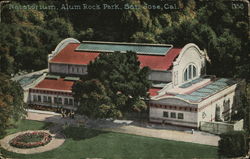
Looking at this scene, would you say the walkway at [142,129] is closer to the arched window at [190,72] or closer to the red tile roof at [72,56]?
the red tile roof at [72,56]

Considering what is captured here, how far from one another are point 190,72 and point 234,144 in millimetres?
12588

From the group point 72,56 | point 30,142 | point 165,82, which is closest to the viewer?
point 30,142

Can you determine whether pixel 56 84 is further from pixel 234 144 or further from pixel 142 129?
pixel 234 144

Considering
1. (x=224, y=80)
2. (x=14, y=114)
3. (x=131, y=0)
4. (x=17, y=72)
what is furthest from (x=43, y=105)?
(x=224, y=80)

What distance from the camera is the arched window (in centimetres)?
4062

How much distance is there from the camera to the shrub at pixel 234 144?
98.3 feet

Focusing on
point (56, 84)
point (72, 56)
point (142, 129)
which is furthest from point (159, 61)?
point (56, 84)

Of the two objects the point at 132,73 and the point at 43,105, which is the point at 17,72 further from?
the point at 132,73

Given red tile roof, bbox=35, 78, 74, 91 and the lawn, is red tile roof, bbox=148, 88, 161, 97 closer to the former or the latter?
the lawn

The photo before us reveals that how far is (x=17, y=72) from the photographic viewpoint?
40.5 metres

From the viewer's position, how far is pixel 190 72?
4147cm

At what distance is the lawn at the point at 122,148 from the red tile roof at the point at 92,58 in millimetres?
7481

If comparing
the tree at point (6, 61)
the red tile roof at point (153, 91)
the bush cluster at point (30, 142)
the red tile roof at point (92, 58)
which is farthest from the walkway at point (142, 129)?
the red tile roof at point (92, 58)

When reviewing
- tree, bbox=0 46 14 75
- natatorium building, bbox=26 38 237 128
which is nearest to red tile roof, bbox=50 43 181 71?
natatorium building, bbox=26 38 237 128
